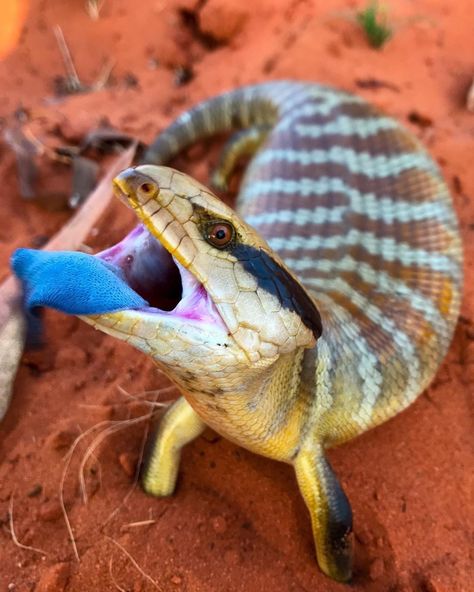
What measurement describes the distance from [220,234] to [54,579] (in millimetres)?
1283

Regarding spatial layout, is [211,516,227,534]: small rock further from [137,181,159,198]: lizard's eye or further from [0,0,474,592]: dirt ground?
[137,181,159,198]: lizard's eye

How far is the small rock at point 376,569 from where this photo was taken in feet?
7.04

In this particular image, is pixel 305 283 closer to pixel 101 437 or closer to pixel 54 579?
pixel 101 437

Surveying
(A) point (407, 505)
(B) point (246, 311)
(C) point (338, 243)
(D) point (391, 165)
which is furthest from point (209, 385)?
(D) point (391, 165)

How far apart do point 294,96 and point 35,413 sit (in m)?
2.64

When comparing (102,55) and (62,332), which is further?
(102,55)

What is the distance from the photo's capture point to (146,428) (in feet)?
8.31

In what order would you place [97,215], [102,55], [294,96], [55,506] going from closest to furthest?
[55,506] → [97,215] → [294,96] → [102,55]

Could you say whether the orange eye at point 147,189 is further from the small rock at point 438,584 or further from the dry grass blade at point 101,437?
the small rock at point 438,584

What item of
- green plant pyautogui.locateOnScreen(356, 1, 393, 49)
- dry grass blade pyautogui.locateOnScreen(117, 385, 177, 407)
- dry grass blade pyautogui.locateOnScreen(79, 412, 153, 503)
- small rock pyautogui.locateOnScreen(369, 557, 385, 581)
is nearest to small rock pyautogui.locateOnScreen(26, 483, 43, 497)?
dry grass blade pyautogui.locateOnScreen(79, 412, 153, 503)

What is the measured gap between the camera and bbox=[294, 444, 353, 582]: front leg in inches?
82.4

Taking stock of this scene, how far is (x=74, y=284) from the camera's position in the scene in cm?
151

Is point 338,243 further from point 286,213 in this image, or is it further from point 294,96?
point 294,96

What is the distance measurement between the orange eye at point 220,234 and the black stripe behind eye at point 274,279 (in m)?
0.03
